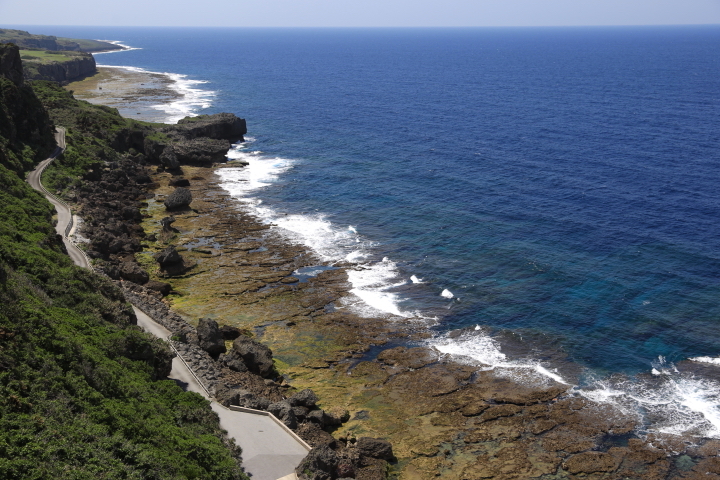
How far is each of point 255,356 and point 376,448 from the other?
12724 mm

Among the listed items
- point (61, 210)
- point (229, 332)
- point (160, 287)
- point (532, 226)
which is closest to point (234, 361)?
point (229, 332)

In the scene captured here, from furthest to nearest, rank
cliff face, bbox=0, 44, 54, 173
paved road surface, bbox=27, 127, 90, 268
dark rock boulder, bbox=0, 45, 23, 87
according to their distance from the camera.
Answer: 1. dark rock boulder, bbox=0, 45, 23, 87
2. cliff face, bbox=0, 44, 54, 173
3. paved road surface, bbox=27, 127, 90, 268

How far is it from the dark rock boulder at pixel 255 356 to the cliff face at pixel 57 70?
136802 millimetres

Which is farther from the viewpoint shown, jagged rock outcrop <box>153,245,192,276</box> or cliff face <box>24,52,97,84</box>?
cliff face <box>24,52,97,84</box>

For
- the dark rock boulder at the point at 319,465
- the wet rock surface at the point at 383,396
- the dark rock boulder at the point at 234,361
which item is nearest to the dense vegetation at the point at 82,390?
the dark rock boulder at the point at 319,465

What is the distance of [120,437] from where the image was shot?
2580 centimetres

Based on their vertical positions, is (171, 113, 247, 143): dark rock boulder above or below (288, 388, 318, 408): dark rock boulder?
above

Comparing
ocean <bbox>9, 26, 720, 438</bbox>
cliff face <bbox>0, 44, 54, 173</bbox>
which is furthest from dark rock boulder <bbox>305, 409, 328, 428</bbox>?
cliff face <bbox>0, 44, 54, 173</bbox>

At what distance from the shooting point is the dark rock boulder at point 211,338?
145 ft

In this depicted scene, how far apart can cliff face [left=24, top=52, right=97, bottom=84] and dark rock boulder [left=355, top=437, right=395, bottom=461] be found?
15011 cm

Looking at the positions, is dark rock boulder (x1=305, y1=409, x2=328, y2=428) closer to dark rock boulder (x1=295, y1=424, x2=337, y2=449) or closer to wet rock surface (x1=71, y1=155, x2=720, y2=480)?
wet rock surface (x1=71, y1=155, x2=720, y2=480)

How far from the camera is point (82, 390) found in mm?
27969

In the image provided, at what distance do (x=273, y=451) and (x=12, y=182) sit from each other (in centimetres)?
4337

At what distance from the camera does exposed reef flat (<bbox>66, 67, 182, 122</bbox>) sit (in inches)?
5389
